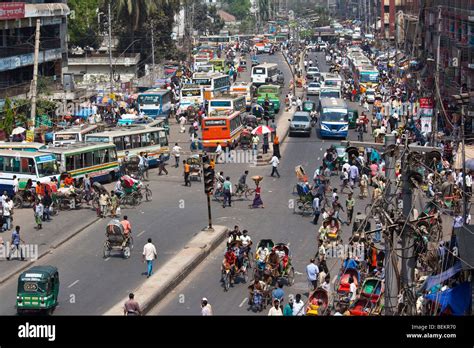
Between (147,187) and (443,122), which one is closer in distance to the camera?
(147,187)

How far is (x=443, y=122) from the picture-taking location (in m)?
55.9

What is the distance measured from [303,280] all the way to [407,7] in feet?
271

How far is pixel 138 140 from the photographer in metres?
48.2

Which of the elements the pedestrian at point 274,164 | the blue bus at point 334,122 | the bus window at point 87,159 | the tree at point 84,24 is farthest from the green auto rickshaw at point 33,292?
the tree at point 84,24

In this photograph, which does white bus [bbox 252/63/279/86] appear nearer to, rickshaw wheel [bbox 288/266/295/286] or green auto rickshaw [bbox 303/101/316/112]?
green auto rickshaw [bbox 303/101/316/112]

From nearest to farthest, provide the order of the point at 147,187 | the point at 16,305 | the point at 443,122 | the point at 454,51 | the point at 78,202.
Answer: the point at 16,305, the point at 78,202, the point at 147,187, the point at 443,122, the point at 454,51

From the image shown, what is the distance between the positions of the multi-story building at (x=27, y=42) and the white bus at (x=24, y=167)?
22.6 m

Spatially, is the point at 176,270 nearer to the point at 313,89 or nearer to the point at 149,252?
the point at 149,252

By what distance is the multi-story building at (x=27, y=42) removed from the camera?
212ft

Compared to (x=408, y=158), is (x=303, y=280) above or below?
below

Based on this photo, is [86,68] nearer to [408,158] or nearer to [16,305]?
[16,305]

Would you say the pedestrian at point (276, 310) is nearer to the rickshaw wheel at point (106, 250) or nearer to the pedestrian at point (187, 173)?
the rickshaw wheel at point (106, 250)
